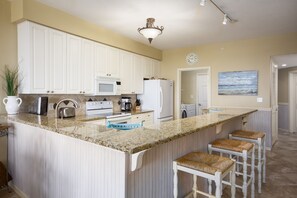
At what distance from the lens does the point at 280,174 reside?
10.0ft

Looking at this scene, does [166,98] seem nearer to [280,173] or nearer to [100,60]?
[100,60]

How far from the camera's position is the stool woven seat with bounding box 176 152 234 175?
1429 millimetres

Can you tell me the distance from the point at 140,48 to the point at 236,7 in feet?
7.94

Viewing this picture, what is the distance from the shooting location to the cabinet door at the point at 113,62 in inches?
155

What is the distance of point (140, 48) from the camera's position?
471cm

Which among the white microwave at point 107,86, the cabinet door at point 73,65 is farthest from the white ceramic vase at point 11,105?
the white microwave at point 107,86

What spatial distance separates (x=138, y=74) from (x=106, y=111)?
123cm

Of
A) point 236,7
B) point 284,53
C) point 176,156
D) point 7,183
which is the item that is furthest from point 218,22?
point 7,183

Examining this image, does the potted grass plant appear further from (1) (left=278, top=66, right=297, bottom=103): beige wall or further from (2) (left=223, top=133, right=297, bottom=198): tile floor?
(1) (left=278, top=66, right=297, bottom=103): beige wall

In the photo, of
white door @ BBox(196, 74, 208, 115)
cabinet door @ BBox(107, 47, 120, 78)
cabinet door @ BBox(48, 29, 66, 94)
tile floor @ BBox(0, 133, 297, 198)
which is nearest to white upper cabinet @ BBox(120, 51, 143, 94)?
cabinet door @ BBox(107, 47, 120, 78)

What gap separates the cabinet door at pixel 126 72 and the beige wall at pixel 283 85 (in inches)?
216

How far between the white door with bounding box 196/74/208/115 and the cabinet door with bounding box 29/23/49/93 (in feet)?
18.2

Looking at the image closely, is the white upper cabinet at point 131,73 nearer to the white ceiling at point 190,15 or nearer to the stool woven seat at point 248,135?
the white ceiling at point 190,15

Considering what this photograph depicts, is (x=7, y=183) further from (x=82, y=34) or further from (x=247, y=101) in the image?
(x=247, y=101)
